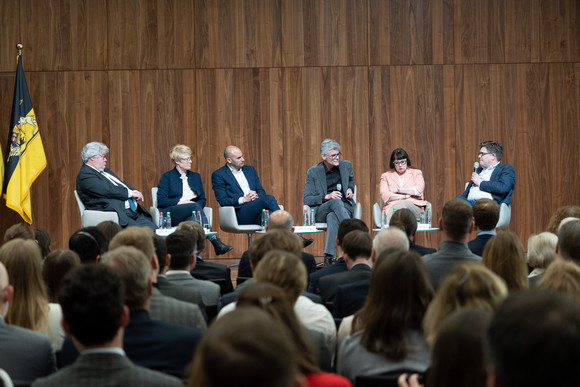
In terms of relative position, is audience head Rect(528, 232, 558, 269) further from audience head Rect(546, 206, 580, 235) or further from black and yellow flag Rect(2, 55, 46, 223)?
black and yellow flag Rect(2, 55, 46, 223)

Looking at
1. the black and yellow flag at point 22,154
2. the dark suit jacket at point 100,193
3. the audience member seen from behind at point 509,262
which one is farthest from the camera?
the black and yellow flag at point 22,154

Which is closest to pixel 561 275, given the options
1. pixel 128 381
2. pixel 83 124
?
pixel 128 381

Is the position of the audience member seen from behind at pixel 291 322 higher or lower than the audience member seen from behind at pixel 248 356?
lower

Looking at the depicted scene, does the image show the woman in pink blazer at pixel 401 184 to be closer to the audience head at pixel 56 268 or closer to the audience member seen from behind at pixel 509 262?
the audience member seen from behind at pixel 509 262

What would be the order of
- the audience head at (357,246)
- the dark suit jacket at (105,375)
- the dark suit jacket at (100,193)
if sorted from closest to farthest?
the dark suit jacket at (105,375)
the audience head at (357,246)
the dark suit jacket at (100,193)

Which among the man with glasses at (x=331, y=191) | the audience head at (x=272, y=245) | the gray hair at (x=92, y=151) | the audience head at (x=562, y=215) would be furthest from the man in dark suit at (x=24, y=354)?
the gray hair at (x=92, y=151)

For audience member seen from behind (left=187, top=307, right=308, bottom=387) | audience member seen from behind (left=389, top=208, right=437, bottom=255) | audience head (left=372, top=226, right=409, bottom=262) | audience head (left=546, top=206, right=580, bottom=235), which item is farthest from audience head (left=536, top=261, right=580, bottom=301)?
audience head (left=546, top=206, right=580, bottom=235)

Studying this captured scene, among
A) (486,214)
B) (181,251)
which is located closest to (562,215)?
(486,214)

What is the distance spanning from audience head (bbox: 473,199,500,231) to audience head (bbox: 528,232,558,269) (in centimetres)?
107

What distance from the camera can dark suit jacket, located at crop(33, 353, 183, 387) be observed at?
5.55 ft

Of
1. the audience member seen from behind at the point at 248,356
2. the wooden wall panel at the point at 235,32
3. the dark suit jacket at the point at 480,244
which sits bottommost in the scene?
the dark suit jacket at the point at 480,244

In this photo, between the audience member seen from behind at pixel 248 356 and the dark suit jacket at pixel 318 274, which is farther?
the dark suit jacket at pixel 318 274

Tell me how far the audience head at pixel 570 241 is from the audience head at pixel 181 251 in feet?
6.14

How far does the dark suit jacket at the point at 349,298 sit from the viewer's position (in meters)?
3.29
